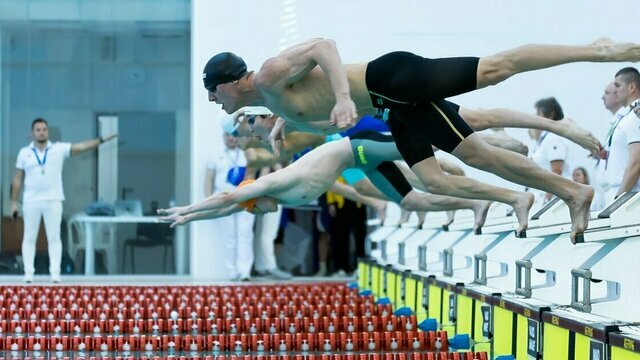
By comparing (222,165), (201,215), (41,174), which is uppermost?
(222,165)

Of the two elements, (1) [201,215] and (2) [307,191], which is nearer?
(1) [201,215]

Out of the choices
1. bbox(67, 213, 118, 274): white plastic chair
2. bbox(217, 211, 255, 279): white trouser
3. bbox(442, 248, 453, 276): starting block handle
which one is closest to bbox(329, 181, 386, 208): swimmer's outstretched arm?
bbox(217, 211, 255, 279): white trouser

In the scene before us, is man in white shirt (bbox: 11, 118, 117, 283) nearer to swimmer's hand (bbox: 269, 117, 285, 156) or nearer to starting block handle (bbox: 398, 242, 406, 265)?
starting block handle (bbox: 398, 242, 406, 265)

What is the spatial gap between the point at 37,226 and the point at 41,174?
0.56m

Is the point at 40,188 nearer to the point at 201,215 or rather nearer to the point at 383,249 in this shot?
the point at 383,249

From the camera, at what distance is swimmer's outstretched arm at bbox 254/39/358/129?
15.0 feet

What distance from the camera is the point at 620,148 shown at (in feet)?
20.2

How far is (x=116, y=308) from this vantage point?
8.00 meters

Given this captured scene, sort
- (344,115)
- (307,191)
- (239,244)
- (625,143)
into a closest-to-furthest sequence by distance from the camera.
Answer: (344,115) < (625,143) < (307,191) < (239,244)

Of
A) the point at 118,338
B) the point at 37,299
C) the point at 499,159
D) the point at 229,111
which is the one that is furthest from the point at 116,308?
the point at 499,159

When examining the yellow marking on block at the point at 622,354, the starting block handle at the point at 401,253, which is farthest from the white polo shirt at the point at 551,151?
the yellow marking on block at the point at 622,354

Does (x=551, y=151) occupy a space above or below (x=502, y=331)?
above

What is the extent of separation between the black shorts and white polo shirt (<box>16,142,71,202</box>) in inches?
274

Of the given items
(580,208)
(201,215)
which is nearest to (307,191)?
(201,215)
